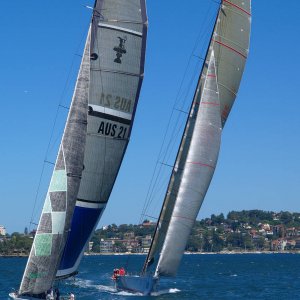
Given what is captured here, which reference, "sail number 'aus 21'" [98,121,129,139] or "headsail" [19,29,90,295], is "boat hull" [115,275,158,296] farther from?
"headsail" [19,29,90,295]

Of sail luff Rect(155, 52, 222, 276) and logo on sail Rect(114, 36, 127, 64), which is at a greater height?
logo on sail Rect(114, 36, 127, 64)

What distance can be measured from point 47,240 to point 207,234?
6714 inches

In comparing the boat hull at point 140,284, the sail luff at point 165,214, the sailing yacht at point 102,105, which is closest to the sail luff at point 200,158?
the sail luff at point 165,214

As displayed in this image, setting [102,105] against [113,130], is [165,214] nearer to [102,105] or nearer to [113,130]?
[113,130]

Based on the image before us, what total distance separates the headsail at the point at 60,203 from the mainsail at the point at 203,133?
37.8 ft

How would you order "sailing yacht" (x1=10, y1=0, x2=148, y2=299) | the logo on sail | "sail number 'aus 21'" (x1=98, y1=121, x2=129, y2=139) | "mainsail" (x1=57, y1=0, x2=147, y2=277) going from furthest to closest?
"sail number 'aus 21'" (x1=98, y1=121, x2=129, y2=139), the logo on sail, "mainsail" (x1=57, y1=0, x2=147, y2=277), "sailing yacht" (x1=10, y1=0, x2=148, y2=299)

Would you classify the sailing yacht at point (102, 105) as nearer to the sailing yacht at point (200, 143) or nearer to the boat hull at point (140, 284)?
the sailing yacht at point (200, 143)

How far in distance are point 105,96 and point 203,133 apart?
918 centimetres

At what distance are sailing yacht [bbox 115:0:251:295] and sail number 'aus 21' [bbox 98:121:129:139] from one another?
773 centimetres

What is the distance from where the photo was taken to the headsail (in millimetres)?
27203

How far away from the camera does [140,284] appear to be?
39500 mm

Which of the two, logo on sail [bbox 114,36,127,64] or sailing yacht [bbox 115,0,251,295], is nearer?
logo on sail [bbox 114,36,127,64]

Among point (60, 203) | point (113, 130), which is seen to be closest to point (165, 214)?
point (113, 130)

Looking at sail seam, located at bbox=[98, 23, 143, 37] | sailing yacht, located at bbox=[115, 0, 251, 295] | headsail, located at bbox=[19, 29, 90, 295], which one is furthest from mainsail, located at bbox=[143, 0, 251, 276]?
headsail, located at bbox=[19, 29, 90, 295]
